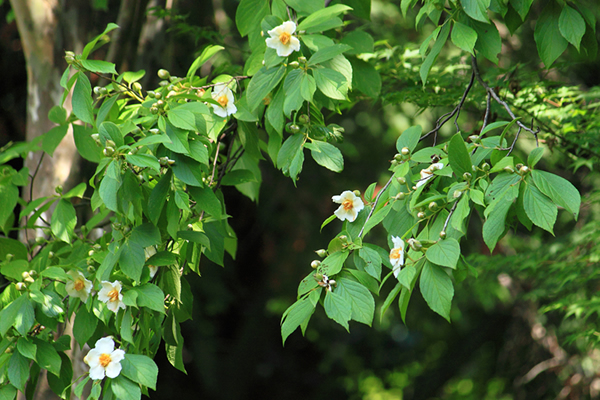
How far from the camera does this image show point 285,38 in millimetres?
1140

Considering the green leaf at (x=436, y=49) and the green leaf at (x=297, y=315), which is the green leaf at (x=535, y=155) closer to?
the green leaf at (x=436, y=49)

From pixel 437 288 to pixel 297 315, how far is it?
26 centimetres

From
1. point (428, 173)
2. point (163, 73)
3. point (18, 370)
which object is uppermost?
point (163, 73)

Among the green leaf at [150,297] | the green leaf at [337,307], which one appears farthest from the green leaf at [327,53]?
the green leaf at [150,297]

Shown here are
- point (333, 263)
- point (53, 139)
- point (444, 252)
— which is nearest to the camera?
point (444, 252)

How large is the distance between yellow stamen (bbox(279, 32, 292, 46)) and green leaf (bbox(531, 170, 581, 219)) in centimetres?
57

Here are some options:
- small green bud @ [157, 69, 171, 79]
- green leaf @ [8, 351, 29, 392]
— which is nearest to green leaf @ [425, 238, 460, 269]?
small green bud @ [157, 69, 171, 79]

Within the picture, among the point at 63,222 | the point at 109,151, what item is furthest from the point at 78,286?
the point at 109,151

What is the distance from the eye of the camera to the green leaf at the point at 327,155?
117cm

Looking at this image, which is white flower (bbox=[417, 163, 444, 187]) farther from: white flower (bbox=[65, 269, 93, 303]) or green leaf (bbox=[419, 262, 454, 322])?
white flower (bbox=[65, 269, 93, 303])

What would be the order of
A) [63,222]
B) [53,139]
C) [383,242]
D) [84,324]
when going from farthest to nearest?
[383,242], [53,139], [63,222], [84,324]

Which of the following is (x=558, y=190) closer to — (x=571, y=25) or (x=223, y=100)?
(x=571, y=25)

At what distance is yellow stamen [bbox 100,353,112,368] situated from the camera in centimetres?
106

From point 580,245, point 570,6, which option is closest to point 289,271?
point 580,245
